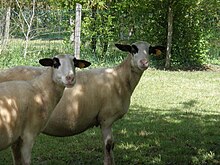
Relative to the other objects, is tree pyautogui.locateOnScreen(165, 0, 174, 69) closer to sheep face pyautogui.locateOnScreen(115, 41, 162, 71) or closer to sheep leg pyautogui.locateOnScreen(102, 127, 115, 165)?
sheep face pyautogui.locateOnScreen(115, 41, 162, 71)

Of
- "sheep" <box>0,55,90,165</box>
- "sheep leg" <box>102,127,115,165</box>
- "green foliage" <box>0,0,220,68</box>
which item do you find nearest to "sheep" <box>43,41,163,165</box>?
"sheep leg" <box>102,127,115,165</box>

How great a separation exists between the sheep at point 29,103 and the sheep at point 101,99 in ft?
2.08

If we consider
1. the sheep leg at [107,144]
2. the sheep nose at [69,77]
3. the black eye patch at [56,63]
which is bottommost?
the sheep leg at [107,144]

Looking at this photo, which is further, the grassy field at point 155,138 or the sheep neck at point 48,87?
the grassy field at point 155,138

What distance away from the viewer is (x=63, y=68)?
4758 mm

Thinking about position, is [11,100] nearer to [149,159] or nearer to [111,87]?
[111,87]

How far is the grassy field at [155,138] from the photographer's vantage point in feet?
20.4

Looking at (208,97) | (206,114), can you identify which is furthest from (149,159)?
(208,97)

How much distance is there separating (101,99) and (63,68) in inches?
48.1

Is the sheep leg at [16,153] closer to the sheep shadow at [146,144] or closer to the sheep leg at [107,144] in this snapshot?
the sheep shadow at [146,144]

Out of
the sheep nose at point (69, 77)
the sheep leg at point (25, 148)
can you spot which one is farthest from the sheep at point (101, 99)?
the sheep nose at point (69, 77)

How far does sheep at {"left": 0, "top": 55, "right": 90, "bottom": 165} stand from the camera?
175 inches

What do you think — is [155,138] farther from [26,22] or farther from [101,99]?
[26,22]

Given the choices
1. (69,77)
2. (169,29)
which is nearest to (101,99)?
(69,77)
